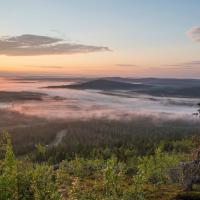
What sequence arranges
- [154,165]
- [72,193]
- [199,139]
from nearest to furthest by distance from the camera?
1. [72,193]
2. [199,139]
3. [154,165]

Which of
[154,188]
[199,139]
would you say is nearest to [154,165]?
[154,188]

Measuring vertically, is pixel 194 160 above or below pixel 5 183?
below

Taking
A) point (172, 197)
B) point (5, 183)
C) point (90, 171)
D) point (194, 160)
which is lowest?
point (90, 171)

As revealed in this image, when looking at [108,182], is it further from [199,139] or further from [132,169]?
[132,169]

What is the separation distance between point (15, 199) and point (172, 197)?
39.4 meters

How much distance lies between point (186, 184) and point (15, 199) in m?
39.7

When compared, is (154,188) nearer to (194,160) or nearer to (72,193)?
(194,160)

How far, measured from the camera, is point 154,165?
126 meters

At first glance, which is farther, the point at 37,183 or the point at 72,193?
the point at 37,183

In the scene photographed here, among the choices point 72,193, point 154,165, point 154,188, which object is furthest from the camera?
point 154,165

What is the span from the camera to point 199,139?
59844mm

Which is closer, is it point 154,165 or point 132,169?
point 132,169

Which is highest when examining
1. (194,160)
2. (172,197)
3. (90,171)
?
(194,160)

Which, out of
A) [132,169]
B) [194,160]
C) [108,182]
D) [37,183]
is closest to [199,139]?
[194,160]
